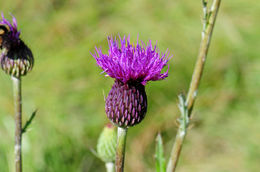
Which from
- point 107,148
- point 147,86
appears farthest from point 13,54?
point 147,86

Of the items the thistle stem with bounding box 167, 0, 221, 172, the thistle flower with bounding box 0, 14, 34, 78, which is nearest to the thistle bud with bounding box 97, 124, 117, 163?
the thistle stem with bounding box 167, 0, 221, 172

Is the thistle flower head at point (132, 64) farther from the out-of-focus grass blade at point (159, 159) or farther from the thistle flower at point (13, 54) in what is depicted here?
the thistle flower at point (13, 54)

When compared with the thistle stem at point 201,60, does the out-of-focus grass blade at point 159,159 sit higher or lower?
lower

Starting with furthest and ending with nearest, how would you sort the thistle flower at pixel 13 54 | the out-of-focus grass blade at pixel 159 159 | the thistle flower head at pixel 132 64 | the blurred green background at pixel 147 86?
the blurred green background at pixel 147 86 < the thistle flower at pixel 13 54 < the out-of-focus grass blade at pixel 159 159 < the thistle flower head at pixel 132 64

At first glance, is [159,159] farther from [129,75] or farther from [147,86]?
[147,86]

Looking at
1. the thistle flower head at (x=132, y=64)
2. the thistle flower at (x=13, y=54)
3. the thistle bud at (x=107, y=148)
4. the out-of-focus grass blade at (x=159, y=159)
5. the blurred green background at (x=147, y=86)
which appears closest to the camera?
the thistle flower head at (x=132, y=64)

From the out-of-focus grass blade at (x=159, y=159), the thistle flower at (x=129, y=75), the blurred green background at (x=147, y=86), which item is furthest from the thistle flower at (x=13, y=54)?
the blurred green background at (x=147, y=86)

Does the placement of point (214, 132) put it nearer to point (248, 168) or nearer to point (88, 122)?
point (248, 168)
